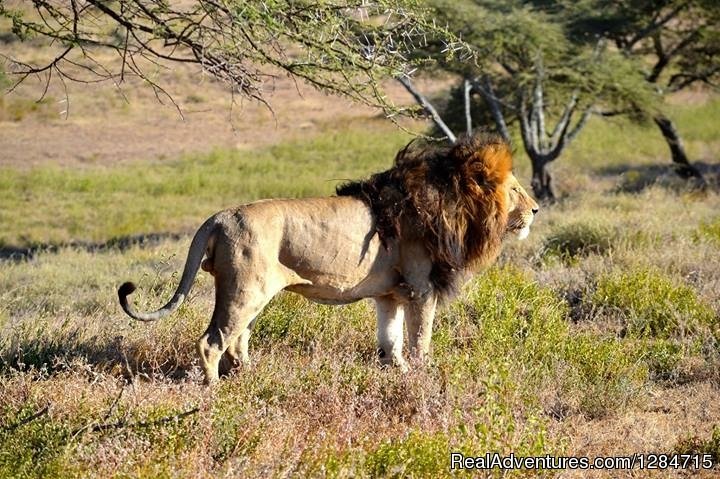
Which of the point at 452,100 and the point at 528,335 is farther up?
the point at 452,100

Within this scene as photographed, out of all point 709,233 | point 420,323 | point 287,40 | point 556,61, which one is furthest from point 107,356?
point 556,61

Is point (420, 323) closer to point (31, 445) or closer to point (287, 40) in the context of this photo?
point (287, 40)

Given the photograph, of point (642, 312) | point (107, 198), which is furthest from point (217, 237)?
point (107, 198)

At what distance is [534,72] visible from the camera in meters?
18.7

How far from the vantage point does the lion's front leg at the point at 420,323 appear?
22.0 feet

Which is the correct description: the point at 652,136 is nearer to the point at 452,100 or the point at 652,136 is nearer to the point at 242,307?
the point at 452,100

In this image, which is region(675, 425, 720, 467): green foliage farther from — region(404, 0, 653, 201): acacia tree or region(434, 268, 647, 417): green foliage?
region(404, 0, 653, 201): acacia tree

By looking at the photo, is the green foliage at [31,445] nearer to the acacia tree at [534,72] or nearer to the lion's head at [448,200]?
the lion's head at [448,200]

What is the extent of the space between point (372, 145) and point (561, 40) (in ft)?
43.8

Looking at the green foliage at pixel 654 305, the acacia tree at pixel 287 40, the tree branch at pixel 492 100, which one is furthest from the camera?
the tree branch at pixel 492 100

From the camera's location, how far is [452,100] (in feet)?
68.5

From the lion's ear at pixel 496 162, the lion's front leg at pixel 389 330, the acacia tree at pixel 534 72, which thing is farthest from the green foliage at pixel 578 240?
the acacia tree at pixel 534 72

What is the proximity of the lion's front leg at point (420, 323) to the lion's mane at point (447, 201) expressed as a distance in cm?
13

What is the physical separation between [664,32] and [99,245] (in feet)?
41.8
